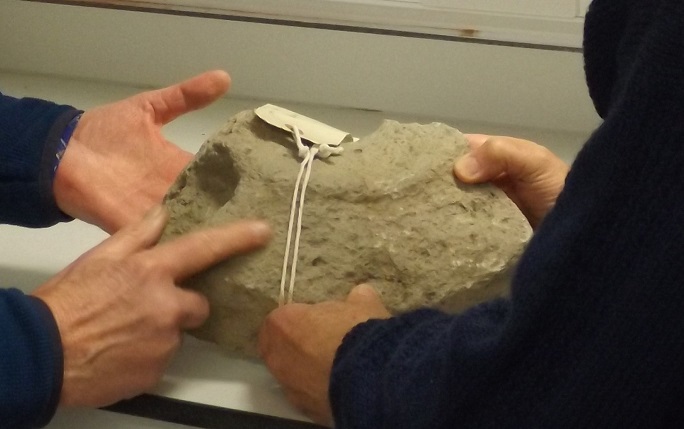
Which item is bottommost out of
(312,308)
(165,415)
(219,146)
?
(165,415)

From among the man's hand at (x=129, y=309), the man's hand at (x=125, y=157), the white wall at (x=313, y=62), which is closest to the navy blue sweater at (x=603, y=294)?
the man's hand at (x=129, y=309)

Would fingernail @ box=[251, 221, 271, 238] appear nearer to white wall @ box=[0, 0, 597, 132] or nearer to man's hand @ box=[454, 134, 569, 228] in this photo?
man's hand @ box=[454, 134, 569, 228]

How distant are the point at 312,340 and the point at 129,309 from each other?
0.17m

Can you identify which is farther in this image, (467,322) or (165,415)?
(165,415)

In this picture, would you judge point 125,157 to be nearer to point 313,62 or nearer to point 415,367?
point 313,62

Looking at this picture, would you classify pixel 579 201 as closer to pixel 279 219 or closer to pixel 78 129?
pixel 279 219

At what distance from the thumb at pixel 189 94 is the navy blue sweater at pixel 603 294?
0.48 metres

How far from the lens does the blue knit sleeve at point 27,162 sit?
33.7 inches

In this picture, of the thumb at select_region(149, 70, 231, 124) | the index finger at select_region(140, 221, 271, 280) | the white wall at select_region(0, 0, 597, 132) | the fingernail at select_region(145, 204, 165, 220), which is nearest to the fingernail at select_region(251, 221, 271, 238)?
the index finger at select_region(140, 221, 271, 280)

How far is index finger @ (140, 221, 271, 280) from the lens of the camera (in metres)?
0.69

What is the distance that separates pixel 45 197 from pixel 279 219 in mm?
315

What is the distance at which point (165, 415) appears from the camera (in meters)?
0.73

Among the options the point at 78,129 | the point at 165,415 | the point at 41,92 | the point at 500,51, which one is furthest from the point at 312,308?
the point at 41,92

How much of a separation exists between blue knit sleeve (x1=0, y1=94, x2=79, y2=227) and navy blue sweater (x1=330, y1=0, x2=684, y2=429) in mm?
514
